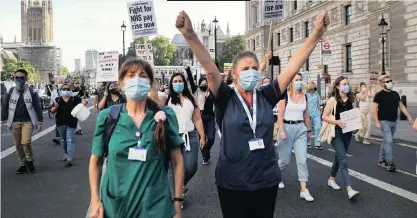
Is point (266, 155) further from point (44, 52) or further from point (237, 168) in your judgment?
point (44, 52)

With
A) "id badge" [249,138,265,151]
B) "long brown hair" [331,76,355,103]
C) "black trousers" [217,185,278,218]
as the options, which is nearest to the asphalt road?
"long brown hair" [331,76,355,103]

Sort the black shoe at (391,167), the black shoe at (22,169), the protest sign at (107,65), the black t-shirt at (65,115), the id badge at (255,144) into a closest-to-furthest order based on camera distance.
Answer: the id badge at (255,144) → the black shoe at (391,167) → the black shoe at (22,169) → the black t-shirt at (65,115) → the protest sign at (107,65)

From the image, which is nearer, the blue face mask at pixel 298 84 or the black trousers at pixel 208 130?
the blue face mask at pixel 298 84

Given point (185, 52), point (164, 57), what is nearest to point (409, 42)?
point (164, 57)

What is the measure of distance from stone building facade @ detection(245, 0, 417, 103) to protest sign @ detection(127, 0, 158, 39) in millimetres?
7827

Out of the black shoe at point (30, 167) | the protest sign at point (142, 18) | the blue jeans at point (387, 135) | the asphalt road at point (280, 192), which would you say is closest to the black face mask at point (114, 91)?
the asphalt road at point (280, 192)

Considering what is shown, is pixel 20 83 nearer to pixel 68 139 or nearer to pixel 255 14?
pixel 68 139

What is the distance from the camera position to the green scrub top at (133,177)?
269 cm

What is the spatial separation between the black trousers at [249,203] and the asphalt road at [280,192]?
7.68 feet

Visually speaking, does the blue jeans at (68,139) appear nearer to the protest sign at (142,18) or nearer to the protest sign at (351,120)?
the protest sign at (142,18)

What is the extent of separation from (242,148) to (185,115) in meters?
3.13

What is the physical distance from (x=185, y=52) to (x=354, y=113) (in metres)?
169

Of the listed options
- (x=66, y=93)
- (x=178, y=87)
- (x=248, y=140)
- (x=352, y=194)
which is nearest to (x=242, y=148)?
(x=248, y=140)

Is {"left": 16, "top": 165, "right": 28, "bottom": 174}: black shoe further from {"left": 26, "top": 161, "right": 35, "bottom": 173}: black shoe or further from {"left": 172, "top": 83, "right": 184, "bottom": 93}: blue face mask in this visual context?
{"left": 172, "top": 83, "right": 184, "bottom": 93}: blue face mask
